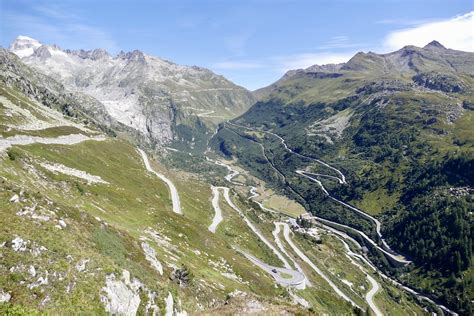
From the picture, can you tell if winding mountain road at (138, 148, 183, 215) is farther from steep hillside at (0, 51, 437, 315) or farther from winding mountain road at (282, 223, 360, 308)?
winding mountain road at (282, 223, 360, 308)

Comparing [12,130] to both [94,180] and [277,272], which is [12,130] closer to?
[94,180]

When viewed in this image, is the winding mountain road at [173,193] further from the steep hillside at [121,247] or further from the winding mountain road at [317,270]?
the winding mountain road at [317,270]

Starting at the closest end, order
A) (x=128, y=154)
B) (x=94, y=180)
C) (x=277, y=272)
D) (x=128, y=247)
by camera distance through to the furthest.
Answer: (x=128, y=247)
(x=94, y=180)
(x=277, y=272)
(x=128, y=154)

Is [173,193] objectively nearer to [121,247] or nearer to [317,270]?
[317,270]

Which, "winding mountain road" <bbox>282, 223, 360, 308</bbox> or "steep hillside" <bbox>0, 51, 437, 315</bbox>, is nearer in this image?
"steep hillside" <bbox>0, 51, 437, 315</bbox>

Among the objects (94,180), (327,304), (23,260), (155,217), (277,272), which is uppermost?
(23,260)

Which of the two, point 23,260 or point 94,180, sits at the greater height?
point 23,260

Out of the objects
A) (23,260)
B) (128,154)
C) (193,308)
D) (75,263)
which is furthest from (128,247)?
(128,154)

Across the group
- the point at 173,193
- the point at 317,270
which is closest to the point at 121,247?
the point at 173,193

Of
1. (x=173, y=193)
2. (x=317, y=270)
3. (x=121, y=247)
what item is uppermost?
(x=121, y=247)

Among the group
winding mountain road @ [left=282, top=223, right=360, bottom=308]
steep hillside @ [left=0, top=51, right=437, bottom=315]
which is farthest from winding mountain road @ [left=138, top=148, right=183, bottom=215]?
winding mountain road @ [left=282, top=223, right=360, bottom=308]

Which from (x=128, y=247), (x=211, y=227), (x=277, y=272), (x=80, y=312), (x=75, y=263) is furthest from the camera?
(x=211, y=227)
